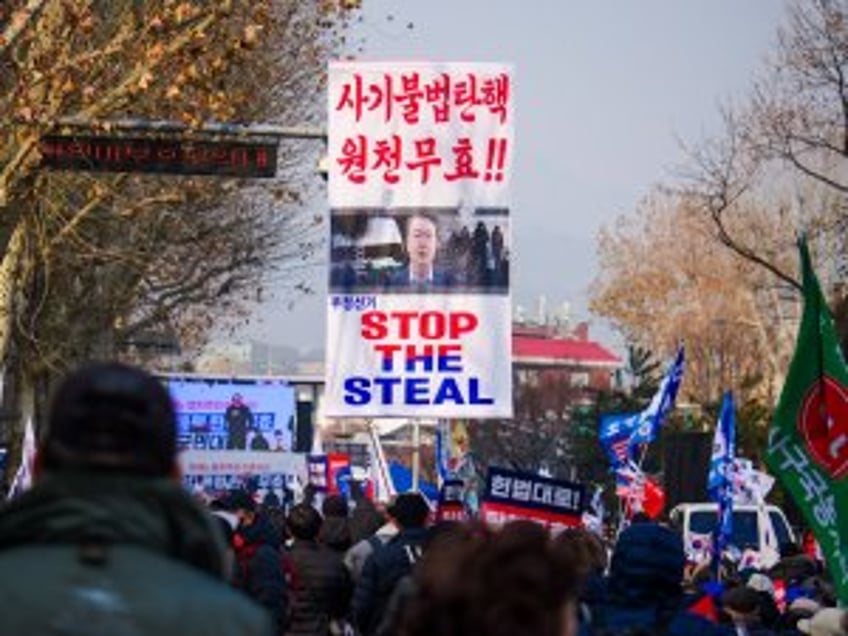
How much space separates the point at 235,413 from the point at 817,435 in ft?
119

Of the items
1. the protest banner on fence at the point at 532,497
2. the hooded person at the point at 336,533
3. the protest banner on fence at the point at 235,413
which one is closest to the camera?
the hooded person at the point at 336,533

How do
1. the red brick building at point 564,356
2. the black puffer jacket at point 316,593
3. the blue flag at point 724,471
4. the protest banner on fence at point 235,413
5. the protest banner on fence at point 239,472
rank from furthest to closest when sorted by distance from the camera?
1. the red brick building at point 564,356
2. the protest banner on fence at point 235,413
3. the protest banner on fence at point 239,472
4. the blue flag at point 724,471
5. the black puffer jacket at point 316,593

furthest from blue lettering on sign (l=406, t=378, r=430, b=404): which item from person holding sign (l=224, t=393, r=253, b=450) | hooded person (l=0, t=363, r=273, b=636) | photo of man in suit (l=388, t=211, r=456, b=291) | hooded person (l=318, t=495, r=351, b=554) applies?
person holding sign (l=224, t=393, r=253, b=450)

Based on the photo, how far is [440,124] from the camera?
1323cm

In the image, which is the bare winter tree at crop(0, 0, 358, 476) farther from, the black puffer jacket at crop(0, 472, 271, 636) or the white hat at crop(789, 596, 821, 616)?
the black puffer jacket at crop(0, 472, 271, 636)

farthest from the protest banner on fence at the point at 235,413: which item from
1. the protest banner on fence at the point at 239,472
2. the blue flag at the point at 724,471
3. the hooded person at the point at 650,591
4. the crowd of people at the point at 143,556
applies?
the crowd of people at the point at 143,556

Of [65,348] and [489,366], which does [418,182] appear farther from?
[65,348]

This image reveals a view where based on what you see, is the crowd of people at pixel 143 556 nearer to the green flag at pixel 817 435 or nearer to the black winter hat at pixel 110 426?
the black winter hat at pixel 110 426

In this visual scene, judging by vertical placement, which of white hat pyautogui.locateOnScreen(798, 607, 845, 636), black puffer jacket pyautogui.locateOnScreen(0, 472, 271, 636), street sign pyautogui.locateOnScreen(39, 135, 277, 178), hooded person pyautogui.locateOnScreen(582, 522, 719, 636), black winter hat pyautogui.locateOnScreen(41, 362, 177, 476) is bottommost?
white hat pyautogui.locateOnScreen(798, 607, 845, 636)

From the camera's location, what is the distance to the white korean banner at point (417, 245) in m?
13.0

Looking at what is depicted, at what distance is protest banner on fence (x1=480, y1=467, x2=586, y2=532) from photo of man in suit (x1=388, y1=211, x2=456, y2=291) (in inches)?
42.7

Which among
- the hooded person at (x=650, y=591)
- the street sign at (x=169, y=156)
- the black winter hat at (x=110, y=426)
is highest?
the street sign at (x=169, y=156)

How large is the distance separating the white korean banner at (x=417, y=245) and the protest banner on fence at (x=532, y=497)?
44 centimetres

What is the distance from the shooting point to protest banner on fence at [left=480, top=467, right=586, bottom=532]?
504 inches
